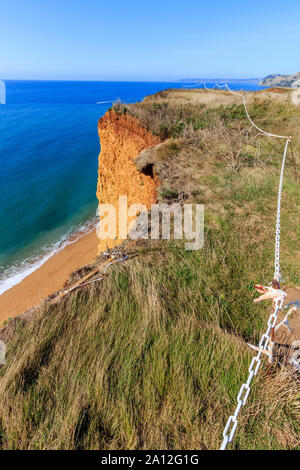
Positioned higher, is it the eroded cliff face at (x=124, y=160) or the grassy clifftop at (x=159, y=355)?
the eroded cliff face at (x=124, y=160)

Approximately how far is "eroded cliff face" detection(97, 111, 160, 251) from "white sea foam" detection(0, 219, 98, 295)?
4.30 m

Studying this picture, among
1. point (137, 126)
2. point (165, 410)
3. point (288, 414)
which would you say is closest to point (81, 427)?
point (165, 410)

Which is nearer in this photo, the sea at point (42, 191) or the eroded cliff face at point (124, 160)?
the eroded cliff face at point (124, 160)

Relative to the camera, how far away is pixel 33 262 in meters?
13.6

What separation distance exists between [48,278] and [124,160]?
725 cm

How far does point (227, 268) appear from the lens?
4582mm

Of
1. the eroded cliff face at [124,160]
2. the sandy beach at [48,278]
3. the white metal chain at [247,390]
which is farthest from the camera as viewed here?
the sandy beach at [48,278]

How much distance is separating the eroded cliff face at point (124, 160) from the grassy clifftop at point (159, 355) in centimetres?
484

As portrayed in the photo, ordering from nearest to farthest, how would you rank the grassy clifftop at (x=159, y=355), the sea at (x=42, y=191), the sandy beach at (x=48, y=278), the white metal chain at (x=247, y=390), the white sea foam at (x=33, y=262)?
1. the white metal chain at (x=247, y=390)
2. the grassy clifftop at (x=159, y=355)
3. the sandy beach at (x=48, y=278)
4. the white sea foam at (x=33, y=262)
5. the sea at (x=42, y=191)

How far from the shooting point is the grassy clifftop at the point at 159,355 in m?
2.32

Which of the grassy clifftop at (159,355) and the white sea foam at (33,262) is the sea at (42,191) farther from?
the grassy clifftop at (159,355)

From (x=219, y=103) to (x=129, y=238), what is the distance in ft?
39.3

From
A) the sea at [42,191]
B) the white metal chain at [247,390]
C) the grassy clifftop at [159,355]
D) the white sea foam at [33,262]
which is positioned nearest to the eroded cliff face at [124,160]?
the sea at [42,191]

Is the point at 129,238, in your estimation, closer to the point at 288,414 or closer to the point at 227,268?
the point at 227,268
